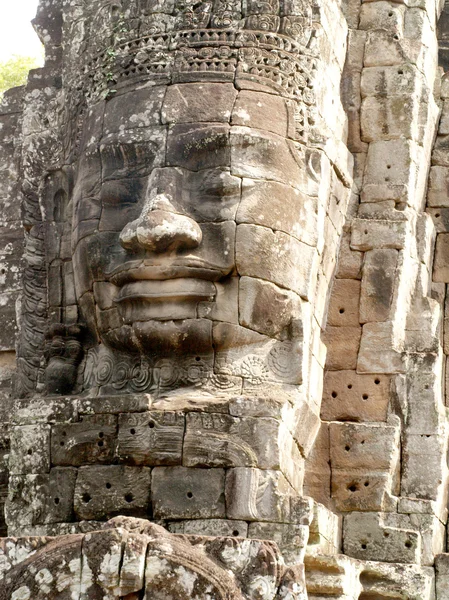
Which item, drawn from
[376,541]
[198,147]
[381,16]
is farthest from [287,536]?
[381,16]

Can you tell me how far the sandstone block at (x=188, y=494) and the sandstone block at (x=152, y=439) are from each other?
13cm

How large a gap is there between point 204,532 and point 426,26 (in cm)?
552

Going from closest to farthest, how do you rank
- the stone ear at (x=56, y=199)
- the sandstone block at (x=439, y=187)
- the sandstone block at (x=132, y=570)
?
the sandstone block at (x=132, y=570), the stone ear at (x=56, y=199), the sandstone block at (x=439, y=187)

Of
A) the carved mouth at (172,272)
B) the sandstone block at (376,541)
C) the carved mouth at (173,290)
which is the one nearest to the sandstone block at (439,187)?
the carved mouth at (172,272)

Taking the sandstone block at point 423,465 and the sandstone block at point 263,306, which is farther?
the sandstone block at point 423,465

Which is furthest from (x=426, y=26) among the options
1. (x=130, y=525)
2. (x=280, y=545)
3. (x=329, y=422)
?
(x=130, y=525)

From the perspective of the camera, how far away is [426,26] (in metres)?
16.7

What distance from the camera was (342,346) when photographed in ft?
51.2

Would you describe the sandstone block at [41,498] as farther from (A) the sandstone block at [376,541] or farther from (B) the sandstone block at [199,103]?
(B) the sandstone block at [199,103]

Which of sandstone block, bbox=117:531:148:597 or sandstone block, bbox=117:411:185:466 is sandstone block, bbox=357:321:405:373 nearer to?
sandstone block, bbox=117:411:185:466

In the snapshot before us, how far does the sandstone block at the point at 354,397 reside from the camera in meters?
15.3

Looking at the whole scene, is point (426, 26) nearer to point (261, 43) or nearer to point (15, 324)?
point (261, 43)

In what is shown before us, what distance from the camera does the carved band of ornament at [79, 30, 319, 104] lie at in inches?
596

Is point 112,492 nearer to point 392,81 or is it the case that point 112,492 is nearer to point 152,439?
point 152,439
